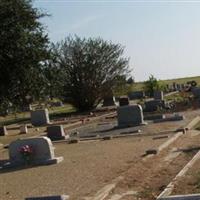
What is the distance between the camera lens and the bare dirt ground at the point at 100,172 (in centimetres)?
1179

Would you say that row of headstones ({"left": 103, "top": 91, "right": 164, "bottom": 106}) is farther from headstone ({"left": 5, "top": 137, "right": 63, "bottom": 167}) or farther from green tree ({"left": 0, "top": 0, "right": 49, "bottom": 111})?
headstone ({"left": 5, "top": 137, "right": 63, "bottom": 167})

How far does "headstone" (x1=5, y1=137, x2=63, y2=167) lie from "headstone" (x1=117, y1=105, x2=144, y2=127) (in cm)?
1078

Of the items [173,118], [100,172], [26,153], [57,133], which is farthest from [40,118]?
[100,172]

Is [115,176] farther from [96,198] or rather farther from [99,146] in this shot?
[99,146]

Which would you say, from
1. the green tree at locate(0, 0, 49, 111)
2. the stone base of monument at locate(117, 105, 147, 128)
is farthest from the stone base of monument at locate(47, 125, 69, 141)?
the stone base of monument at locate(117, 105, 147, 128)

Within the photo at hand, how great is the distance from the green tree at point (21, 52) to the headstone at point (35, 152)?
553 centimetres

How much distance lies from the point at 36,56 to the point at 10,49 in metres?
1.46

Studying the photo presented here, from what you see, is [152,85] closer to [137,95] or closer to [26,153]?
[137,95]

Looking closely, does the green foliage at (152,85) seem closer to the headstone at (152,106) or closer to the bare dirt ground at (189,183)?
the headstone at (152,106)

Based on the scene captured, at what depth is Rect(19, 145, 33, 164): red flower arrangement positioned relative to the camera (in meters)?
16.7

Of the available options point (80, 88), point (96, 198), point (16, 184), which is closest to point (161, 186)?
point (96, 198)

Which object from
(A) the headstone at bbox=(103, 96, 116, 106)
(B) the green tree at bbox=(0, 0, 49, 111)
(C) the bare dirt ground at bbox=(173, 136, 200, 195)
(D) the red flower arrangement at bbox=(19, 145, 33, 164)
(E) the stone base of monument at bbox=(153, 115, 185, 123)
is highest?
(B) the green tree at bbox=(0, 0, 49, 111)

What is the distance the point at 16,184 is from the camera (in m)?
13.4

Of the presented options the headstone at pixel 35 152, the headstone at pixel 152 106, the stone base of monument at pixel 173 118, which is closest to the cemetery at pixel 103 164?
the headstone at pixel 35 152
